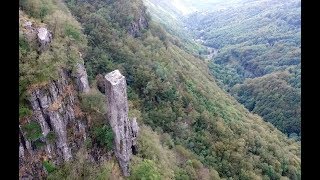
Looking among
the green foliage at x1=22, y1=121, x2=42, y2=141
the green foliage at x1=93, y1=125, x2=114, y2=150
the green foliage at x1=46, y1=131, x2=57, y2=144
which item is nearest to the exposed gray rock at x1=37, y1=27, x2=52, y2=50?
the green foliage at x1=22, y1=121, x2=42, y2=141

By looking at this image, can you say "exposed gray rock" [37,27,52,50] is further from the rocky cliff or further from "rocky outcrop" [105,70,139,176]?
"rocky outcrop" [105,70,139,176]

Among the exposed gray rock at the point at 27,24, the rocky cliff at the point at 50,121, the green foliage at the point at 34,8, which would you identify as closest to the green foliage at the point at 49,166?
the rocky cliff at the point at 50,121

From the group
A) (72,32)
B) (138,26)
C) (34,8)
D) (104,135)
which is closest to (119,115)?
(104,135)

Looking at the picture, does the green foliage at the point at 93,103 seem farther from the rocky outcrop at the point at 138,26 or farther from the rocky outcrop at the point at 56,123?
the rocky outcrop at the point at 138,26

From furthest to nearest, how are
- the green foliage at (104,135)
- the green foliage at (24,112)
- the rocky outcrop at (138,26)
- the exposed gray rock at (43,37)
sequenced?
the rocky outcrop at (138,26)
the green foliage at (104,135)
the exposed gray rock at (43,37)
the green foliage at (24,112)

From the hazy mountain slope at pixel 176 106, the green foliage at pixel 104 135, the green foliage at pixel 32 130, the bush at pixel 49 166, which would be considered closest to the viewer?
the green foliage at pixel 32 130

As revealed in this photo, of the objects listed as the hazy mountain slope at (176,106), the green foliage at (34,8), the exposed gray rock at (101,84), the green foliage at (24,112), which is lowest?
the hazy mountain slope at (176,106)

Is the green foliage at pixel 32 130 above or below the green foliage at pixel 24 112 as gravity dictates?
below

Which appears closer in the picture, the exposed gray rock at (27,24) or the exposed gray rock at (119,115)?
the exposed gray rock at (27,24)
